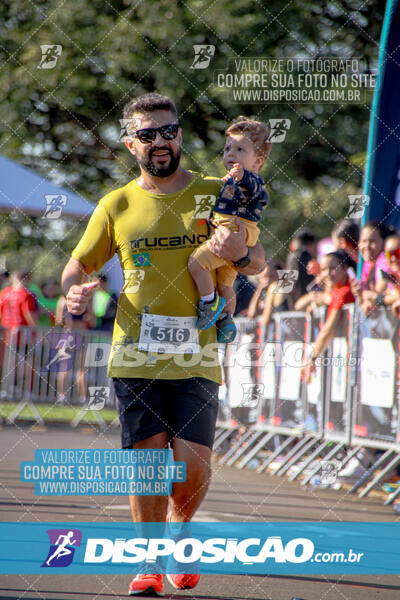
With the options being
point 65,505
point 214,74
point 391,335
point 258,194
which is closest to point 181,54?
point 214,74

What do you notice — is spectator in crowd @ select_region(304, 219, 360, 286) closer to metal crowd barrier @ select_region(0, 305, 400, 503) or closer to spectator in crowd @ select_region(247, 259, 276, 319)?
metal crowd barrier @ select_region(0, 305, 400, 503)

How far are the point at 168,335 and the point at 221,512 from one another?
10.4 feet

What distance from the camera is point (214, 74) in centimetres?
1838

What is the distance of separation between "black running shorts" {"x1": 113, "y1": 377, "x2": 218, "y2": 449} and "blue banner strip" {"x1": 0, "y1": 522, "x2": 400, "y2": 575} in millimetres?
415

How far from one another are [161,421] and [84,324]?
39.7 ft

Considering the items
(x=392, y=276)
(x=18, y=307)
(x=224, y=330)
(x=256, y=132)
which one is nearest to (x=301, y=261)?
(x=392, y=276)

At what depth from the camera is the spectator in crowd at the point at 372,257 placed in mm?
8891

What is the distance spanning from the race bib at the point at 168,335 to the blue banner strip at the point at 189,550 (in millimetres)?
784

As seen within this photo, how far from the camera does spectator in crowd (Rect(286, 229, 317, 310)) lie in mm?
10672

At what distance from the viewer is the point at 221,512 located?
7500mm

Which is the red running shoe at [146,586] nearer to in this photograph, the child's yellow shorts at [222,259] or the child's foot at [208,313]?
the child's foot at [208,313]

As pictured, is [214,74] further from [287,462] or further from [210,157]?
[287,462]

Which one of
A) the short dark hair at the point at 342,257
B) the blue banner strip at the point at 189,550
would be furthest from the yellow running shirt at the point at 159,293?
the short dark hair at the point at 342,257

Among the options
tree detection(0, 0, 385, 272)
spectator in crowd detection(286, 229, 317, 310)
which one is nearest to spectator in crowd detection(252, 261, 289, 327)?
spectator in crowd detection(286, 229, 317, 310)
